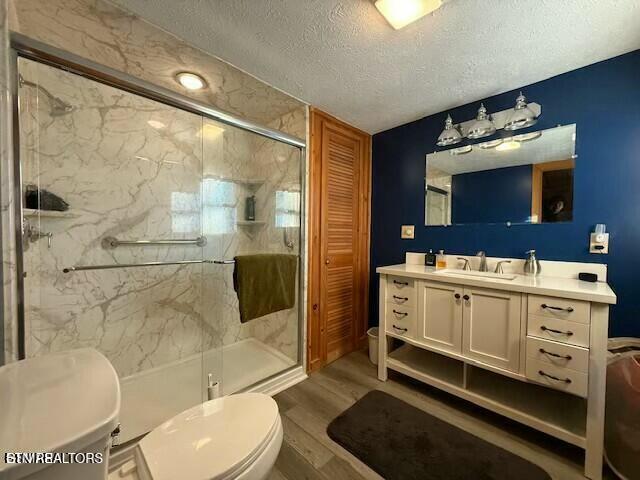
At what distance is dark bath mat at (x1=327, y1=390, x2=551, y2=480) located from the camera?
1.17 meters

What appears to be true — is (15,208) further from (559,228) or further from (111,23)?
(559,228)

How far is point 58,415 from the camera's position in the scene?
0.52 metres

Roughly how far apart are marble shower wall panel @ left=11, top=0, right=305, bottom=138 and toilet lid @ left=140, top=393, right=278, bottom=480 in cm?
178

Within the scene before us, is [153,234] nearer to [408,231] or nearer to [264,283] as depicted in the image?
[264,283]

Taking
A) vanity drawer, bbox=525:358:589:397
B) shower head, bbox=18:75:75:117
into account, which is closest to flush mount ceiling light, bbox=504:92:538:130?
vanity drawer, bbox=525:358:589:397

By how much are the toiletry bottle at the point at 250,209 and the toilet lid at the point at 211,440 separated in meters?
1.39

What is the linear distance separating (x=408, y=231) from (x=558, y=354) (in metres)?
1.28

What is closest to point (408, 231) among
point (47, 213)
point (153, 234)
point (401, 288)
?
point (401, 288)

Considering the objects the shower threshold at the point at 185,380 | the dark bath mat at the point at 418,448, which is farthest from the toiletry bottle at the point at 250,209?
the dark bath mat at the point at 418,448

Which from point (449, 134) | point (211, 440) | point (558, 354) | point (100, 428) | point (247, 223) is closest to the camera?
point (100, 428)

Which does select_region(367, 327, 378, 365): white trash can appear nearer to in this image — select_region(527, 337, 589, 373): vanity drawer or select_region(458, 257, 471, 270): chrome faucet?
select_region(458, 257, 471, 270): chrome faucet

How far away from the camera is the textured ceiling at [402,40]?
1102 mm

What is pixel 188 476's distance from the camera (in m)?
0.70

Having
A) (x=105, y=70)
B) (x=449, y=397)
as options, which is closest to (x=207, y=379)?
(x=449, y=397)
